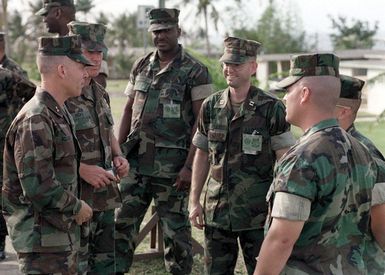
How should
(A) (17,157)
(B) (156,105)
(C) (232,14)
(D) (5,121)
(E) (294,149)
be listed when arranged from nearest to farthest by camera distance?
(E) (294,149), (A) (17,157), (B) (156,105), (D) (5,121), (C) (232,14)

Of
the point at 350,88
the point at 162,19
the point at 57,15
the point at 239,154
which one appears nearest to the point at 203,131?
the point at 239,154

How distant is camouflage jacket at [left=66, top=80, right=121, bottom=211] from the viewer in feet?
14.4

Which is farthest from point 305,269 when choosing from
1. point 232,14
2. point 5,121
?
point 232,14

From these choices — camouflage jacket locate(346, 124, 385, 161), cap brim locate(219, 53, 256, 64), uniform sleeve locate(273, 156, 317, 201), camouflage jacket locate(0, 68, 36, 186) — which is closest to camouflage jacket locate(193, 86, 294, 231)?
cap brim locate(219, 53, 256, 64)

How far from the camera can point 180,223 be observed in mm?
5199

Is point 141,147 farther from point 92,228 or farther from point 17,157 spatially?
point 17,157

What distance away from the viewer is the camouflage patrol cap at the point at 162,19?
5.12 meters

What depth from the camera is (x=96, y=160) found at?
447 cm

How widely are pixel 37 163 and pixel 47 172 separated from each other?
0.23ft

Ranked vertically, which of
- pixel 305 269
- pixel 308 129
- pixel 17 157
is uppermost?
pixel 308 129

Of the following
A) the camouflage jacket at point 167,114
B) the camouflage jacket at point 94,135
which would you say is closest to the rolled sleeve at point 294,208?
the camouflage jacket at point 94,135

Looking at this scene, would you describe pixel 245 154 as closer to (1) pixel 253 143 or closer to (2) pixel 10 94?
(1) pixel 253 143

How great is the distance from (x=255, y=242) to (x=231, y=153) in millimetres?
603

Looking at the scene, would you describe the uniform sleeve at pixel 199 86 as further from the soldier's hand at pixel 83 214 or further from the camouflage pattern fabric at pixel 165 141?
the soldier's hand at pixel 83 214
